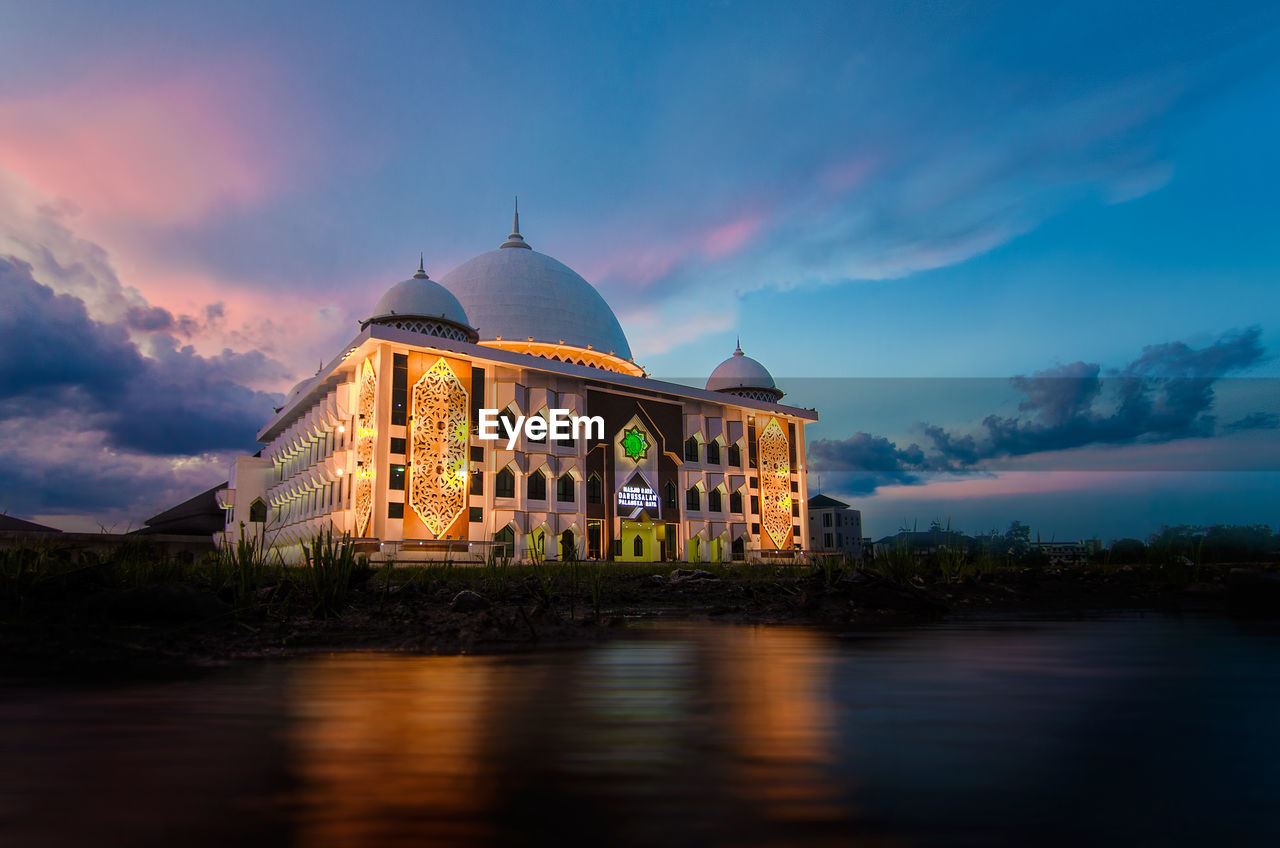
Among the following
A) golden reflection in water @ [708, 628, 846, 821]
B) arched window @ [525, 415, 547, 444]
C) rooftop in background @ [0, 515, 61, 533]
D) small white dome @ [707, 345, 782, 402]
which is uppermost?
small white dome @ [707, 345, 782, 402]

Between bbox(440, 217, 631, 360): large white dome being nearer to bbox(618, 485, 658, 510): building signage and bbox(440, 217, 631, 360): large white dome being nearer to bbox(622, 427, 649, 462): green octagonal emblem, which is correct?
bbox(622, 427, 649, 462): green octagonal emblem

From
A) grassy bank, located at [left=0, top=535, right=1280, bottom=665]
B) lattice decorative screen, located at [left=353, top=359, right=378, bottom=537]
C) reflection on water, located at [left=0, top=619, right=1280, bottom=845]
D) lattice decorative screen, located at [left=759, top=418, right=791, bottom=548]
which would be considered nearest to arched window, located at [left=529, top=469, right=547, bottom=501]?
lattice decorative screen, located at [left=353, top=359, right=378, bottom=537]

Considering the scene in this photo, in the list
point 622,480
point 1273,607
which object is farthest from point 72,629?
point 622,480

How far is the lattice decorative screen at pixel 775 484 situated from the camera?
43719 mm

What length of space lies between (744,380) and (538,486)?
1848 centimetres

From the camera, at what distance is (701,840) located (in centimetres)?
106

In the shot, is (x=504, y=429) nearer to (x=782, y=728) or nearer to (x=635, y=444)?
(x=635, y=444)

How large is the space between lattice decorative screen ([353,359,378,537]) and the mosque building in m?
0.09

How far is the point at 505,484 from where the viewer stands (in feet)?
106

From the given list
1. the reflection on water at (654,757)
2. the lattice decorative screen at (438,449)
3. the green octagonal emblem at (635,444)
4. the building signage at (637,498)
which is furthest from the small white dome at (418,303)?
the reflection on water at (654,757)

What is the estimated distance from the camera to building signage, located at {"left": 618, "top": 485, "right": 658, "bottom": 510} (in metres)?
36.2

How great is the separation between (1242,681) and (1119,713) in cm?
101

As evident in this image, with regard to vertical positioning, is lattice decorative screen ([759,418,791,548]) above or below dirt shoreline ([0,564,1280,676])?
above

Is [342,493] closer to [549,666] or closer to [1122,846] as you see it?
[549,666]
